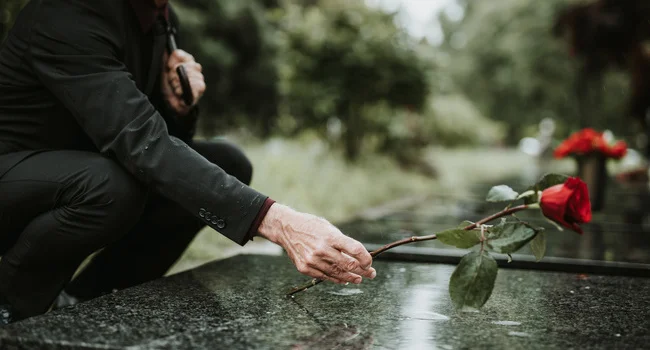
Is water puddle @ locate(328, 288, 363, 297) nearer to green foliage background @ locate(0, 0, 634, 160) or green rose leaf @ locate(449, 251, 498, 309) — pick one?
green rose leaf @ locate(449, 251, 498, 309)

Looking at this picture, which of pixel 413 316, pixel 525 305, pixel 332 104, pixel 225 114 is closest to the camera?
pixel 413 316

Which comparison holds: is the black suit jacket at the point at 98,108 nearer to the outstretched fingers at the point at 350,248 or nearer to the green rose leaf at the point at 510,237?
the outstretched fingers at the point at 350,248

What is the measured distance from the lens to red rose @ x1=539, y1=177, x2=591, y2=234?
1.59 metres

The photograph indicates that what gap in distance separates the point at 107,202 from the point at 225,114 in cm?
1487

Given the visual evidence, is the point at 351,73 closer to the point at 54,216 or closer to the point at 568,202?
the point at 54,216

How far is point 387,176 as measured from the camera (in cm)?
895

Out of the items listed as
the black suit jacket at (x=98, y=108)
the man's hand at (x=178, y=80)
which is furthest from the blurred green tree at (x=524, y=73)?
the black suit jacket at (x=98, y=108)

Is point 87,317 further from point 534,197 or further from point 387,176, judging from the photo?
point 387,176

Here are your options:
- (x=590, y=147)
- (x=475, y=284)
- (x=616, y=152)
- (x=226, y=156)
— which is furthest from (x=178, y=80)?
(x=616, y=152)

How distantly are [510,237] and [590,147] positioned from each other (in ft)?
11.6

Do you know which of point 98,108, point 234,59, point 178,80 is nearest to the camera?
point 98,108

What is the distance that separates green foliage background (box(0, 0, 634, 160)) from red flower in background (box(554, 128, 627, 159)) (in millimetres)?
3983

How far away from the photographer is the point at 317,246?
1610 millimetres

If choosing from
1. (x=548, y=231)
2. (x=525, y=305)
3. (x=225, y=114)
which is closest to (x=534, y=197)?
(x=525, y=305)
